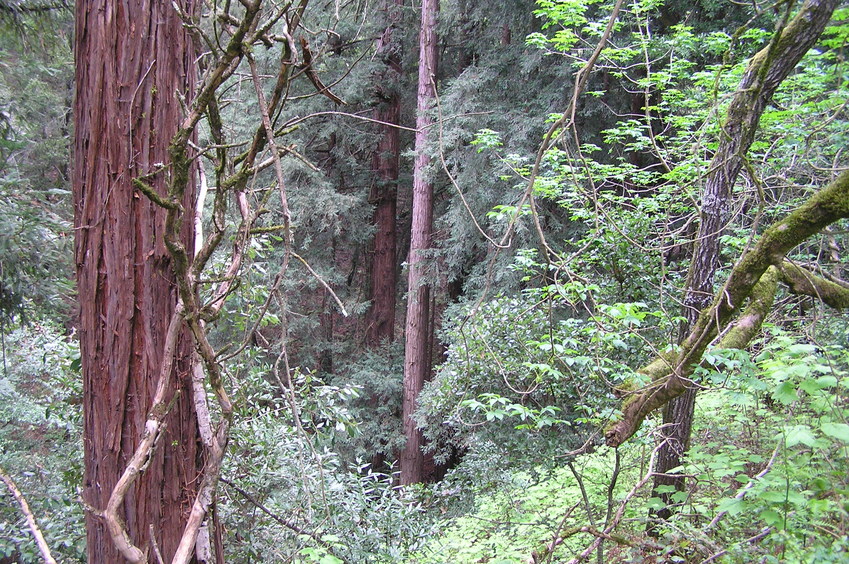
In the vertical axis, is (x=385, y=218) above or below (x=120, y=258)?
below

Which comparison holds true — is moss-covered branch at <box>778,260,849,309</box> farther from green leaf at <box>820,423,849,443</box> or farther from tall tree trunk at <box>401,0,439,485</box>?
tall tree trunk at <box>401,0,439,485</box>

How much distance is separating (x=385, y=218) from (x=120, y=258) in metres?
9.59

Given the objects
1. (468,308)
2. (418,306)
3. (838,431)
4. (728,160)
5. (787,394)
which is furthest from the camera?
(418,306)

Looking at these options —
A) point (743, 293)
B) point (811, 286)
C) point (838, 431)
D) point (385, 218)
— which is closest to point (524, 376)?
point (743, 293)

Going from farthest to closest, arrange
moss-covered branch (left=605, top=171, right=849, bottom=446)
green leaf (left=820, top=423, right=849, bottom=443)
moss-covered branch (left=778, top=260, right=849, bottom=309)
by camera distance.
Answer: moss-covered branch (left=778, top=260, right=849, bottom=309)
moss-covered branch (left=605, top=171, right=849, bottom=446)
green leaf (left=820, top=423, right=849, bottom=443)

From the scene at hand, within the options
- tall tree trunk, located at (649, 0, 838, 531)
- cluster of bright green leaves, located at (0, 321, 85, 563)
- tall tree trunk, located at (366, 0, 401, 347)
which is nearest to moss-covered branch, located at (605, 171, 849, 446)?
tall tree trunk, located at (649, 0, 838, 531)

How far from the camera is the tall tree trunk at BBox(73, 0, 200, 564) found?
1926 mm

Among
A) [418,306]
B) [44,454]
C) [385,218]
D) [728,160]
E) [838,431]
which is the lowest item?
[44,454]

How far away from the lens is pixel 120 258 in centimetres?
193

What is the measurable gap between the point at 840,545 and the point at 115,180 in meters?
2.75

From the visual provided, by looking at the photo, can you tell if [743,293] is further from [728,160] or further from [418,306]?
[418,306]

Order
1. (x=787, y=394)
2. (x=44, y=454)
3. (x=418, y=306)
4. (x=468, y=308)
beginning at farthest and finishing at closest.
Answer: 1. (x=418, y=306)
2. (x=44, y=454)
3. (x=468, y=308)
4. (x=787, y=394)

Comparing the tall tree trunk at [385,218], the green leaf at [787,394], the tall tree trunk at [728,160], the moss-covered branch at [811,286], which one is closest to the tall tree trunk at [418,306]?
the tall tree trunk at [385,218]

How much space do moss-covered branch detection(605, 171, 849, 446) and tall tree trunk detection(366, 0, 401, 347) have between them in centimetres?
813
